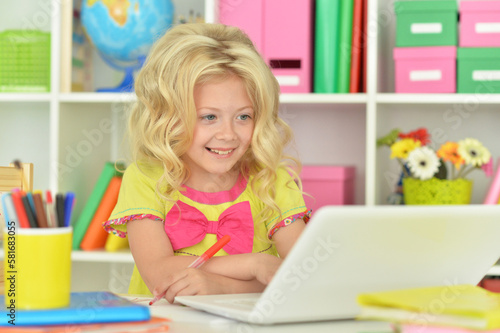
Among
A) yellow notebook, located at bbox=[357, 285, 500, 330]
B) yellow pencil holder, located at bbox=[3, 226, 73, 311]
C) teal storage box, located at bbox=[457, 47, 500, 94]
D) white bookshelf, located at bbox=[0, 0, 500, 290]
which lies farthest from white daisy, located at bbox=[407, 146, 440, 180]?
yellow pencil holder, located at bbox=[3, 226, 73, 311]

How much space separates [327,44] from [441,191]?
0.55m

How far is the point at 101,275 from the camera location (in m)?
2.38

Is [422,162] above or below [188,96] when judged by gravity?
below

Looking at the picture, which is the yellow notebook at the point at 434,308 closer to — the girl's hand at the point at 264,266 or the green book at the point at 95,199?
the girl's hand at the point at 264,266

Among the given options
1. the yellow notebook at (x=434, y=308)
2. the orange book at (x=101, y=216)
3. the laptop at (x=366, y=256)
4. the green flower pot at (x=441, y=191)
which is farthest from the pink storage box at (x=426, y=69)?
the yellow notebook at (x=434, y=308)

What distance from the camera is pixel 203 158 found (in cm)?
141

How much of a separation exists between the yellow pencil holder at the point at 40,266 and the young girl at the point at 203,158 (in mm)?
564

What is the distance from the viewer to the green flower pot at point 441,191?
1.95m

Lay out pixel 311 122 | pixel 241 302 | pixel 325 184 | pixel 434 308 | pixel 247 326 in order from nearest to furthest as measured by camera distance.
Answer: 1. pixel 434 308
2. pixel 247 326
3. pixel 241 302
4. pixel 325 184
5. pixel 311 122

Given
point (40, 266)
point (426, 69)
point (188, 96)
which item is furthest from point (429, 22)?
point (40, 266)

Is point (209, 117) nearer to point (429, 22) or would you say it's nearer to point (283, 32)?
point (283, 32)

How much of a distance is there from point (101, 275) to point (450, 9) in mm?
1486

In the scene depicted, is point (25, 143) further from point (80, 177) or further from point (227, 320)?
point (227, 320)

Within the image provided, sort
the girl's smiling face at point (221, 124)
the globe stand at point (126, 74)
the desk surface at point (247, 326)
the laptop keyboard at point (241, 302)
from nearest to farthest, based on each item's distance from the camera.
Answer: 1. the desk surface at point (247, 326)
2. the laptop keyboard at point (241, 302)
3. the girl's smiling face at point (221, 124)
4. the globe stand at point (126, 74)
